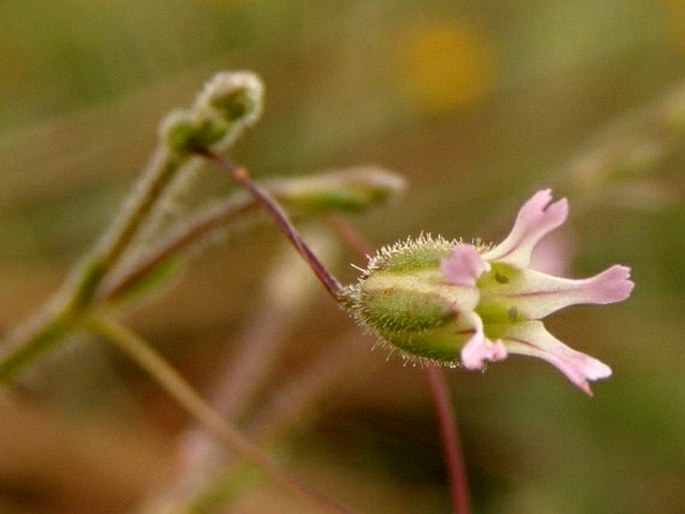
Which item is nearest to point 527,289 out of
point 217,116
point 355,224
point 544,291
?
point 544,291

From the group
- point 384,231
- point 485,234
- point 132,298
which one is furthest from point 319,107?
point 132,298

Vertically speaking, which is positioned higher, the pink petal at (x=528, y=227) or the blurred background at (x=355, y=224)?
the blurred background at (x=355, y=224)

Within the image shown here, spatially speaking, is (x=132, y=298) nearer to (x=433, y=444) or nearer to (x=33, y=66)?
(x=433, y=444)

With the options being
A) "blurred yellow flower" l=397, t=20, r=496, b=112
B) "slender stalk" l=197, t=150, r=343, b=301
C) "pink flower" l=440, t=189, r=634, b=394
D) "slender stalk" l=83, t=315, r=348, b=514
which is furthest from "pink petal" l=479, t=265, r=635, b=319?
"blurred yellow flower" l=397, t=20, r=496, b=112

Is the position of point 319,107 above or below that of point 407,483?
above

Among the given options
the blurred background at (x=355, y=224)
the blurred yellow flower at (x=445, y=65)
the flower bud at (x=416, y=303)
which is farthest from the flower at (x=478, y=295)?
the blurred yellow flower at (x=445, y=65)

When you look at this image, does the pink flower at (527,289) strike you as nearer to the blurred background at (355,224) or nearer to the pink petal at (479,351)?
the pink petal at (479,351)
